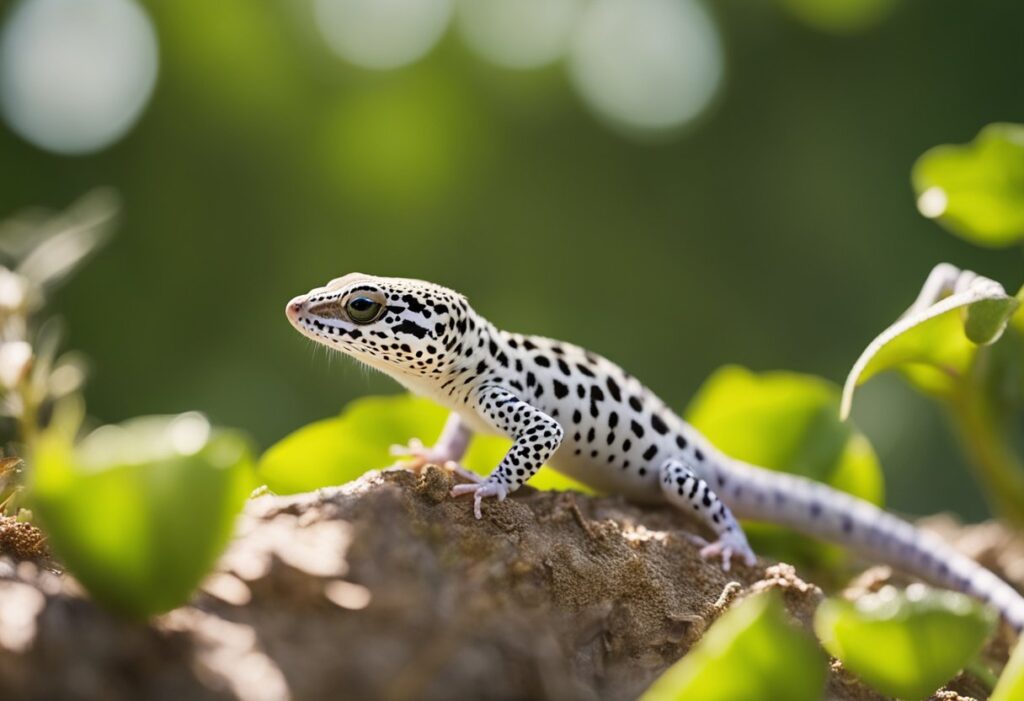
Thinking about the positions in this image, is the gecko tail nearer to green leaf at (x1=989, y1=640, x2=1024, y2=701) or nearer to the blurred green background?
green leaf at (x1=989, y1=640, x2=1024, y2=701)

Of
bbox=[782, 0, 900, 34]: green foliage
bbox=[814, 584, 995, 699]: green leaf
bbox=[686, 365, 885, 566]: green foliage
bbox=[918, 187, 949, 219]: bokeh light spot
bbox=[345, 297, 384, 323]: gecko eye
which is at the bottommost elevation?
bbox=[686, 365, 885, 566]: green foliage

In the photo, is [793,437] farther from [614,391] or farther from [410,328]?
[410,328]

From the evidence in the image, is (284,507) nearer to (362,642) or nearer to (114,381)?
(362,642)

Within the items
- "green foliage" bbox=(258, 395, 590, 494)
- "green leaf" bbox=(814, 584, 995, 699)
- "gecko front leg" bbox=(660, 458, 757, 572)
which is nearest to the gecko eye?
"green foliage" bbox=(258, 395, 590, 494)

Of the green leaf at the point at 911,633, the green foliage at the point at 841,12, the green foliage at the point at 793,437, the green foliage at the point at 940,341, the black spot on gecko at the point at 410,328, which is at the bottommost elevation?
the green foliage at the point at 793,437

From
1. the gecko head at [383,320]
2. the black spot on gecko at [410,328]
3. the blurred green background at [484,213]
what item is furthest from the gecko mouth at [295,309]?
the blurred green background at [484,213]

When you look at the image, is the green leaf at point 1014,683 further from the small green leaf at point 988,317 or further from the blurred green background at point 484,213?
the blurred green background at point 484,213
